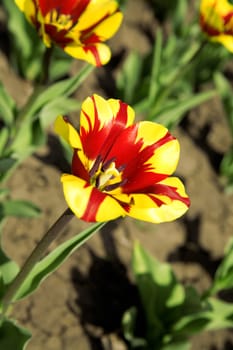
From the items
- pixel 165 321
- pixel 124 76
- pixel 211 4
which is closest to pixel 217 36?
pixel 211 4

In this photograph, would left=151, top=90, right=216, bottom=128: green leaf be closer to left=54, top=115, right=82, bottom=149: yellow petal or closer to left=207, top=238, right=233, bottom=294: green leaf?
left=207, top=238, right=233, bottom=294: green leaf

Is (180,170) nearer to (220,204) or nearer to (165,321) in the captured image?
(220,204)

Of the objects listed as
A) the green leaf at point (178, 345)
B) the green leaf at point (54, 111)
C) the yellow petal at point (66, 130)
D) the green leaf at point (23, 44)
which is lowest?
the green leaf at point (178, 345)

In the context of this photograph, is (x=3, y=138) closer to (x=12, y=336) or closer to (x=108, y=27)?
(x=108, y=27)

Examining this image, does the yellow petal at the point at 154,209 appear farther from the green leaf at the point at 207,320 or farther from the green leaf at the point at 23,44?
the green leaf at the point at 23,44

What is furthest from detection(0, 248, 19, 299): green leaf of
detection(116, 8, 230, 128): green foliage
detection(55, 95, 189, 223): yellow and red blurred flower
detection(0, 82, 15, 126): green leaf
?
detection(116, 8, 230, 128): green foliage

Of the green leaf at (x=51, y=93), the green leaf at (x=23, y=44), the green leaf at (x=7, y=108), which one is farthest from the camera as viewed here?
the green leaf at (x=23, y=44)

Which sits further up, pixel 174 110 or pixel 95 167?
pixel 95 167

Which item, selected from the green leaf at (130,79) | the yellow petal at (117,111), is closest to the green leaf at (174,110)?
the green leaf at (130,79)

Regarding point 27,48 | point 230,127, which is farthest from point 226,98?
point 27,48
